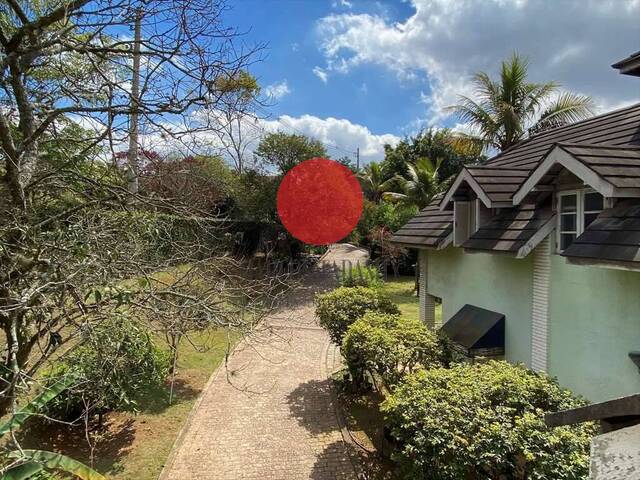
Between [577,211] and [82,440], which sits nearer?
[577,211]

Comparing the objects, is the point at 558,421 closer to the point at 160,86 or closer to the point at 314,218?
the point at 160,86

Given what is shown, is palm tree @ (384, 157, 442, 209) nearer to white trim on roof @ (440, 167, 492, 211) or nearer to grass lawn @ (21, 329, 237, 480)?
white trim on roof @ (440, 167, 492, 211)

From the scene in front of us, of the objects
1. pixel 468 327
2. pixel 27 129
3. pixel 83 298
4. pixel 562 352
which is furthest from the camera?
pixel 468 327

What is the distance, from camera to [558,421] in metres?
3.15

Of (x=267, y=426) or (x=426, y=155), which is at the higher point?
(x=426, y=155)

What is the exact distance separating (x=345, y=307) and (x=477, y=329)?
438cm

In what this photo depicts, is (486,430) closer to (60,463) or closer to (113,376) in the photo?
(60,463)

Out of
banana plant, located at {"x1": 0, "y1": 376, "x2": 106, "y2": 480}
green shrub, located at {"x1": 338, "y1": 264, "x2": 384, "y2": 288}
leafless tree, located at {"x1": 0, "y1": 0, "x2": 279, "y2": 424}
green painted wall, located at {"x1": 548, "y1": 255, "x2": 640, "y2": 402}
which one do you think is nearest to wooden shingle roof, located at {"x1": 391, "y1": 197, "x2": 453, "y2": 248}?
green painted wall, located at {"x1": 548, "y1": 255, "x2": 640, "y2": 402}

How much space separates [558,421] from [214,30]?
6.05m

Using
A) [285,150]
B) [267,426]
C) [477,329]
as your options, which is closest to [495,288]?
[477,329]

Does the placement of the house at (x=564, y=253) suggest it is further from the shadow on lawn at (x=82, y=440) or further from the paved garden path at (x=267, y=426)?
the shadow on lawn at (x=82, y=440)

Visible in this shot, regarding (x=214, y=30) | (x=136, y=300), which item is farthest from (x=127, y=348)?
(x=214, y=30)

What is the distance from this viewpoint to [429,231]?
11688mm

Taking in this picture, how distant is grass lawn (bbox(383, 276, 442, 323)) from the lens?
2041cm
